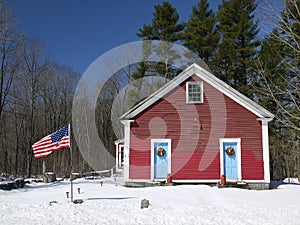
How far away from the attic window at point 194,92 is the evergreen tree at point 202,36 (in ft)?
42.9

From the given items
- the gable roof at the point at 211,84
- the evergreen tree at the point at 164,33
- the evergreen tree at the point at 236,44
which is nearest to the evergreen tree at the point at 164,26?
the evergreen tree at the point at 164,33

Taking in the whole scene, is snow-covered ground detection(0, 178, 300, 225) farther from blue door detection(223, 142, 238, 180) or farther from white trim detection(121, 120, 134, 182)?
white trim detection(121, 120, 134, 182)

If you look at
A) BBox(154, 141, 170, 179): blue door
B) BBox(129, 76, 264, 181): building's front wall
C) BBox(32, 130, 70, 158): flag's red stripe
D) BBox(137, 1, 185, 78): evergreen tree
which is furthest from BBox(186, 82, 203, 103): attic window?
BBox(137, 1, 185, 78): evergreen tree

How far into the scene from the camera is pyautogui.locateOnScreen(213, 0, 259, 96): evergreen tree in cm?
2517

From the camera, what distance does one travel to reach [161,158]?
1512cm

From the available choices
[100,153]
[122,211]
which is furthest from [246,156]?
[100,153]

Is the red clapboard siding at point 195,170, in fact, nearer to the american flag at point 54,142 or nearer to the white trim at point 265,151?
the white trim at point 265,151

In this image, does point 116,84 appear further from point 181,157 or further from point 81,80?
point 181,157

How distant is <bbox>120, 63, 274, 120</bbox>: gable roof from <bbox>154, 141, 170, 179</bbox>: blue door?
76.1 inches

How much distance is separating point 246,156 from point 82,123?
92.1 ft

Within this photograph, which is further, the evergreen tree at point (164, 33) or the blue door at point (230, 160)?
the evergreen tree at point (164, 33)

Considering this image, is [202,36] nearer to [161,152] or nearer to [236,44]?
[236,44]

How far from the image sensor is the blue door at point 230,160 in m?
14.8

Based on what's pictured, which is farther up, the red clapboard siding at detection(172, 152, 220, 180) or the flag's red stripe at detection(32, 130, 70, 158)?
the flag's red stripe at detection(32, 130, 70, 158)
